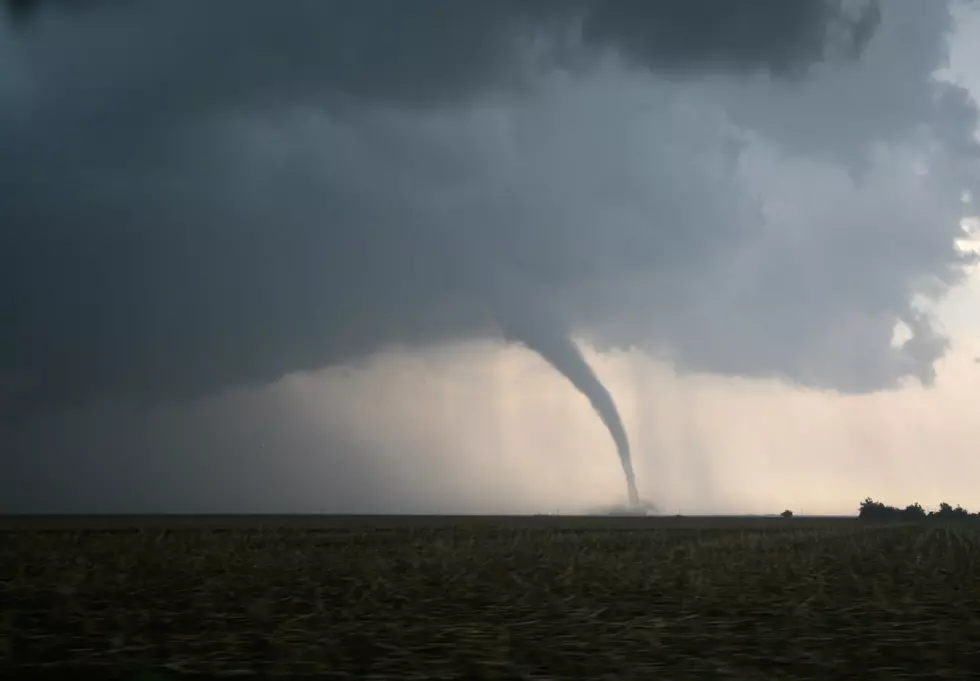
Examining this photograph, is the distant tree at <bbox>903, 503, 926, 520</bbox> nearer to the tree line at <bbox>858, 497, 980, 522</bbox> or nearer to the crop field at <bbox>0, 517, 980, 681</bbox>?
the tree line at <bbox>858, 497, 980, 522</bbox>

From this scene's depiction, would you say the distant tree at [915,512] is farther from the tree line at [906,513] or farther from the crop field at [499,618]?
the crop field at [499,618]

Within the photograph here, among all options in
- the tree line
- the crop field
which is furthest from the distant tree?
the crop field

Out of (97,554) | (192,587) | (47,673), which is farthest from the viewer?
(97,554)

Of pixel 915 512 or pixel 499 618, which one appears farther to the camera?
pixel 915 512

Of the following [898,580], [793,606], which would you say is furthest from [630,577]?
[898,580]

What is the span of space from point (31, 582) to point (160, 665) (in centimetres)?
998

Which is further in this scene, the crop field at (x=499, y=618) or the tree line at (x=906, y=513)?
the tree line at (x=906, y=513)

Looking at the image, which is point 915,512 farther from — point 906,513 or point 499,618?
point 499,618

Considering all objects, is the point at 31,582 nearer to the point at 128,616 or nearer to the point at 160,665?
the point at 128,616

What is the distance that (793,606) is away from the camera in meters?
13.8

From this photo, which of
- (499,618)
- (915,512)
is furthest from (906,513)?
(499,618)

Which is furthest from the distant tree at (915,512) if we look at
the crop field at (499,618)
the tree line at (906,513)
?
the crop field at (499,618)

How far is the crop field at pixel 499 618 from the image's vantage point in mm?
9969

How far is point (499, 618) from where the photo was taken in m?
12.9
